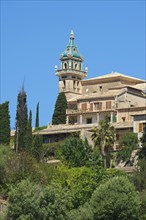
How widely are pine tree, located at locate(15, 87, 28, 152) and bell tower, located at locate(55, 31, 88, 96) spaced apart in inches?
792

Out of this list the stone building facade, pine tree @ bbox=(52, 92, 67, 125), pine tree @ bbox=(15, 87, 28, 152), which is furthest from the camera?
pine tree @ bbox=(52, 92, 67, 125)

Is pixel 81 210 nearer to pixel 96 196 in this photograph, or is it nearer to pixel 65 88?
pixel 96 196

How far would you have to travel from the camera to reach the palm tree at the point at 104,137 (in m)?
75.2

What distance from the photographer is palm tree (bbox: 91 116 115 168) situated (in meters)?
75.2

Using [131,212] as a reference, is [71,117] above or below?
above

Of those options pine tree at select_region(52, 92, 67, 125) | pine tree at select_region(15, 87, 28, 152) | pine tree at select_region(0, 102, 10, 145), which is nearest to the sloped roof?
pine tree at select_region(52, 92, 67, 125)

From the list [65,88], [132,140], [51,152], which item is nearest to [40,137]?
[51,152]

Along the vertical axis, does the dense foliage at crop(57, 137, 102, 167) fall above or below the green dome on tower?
below

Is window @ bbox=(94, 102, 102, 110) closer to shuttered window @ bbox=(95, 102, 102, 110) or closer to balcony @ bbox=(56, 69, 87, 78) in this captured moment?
shuttered window @ bbox=(95, 102, 102, 110)

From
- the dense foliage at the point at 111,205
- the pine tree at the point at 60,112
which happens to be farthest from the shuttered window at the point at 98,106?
the dense foliage at the point at 111,205

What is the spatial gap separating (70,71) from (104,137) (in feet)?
92.5

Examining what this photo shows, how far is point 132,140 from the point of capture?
7369cm

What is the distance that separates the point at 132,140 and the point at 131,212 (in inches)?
860

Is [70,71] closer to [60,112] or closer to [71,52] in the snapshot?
[71,52]
